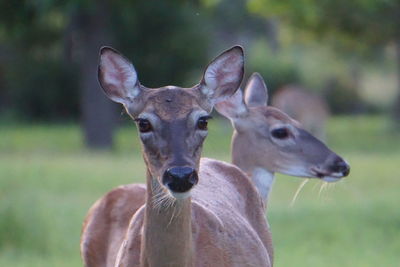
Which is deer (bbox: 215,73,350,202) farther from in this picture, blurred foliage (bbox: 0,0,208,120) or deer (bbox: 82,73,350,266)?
blurred foliage (bbox: 0,0,208,120)

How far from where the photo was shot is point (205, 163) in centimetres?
776

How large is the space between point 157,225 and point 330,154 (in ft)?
10.5

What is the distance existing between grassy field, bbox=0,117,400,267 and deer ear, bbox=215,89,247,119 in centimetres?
96


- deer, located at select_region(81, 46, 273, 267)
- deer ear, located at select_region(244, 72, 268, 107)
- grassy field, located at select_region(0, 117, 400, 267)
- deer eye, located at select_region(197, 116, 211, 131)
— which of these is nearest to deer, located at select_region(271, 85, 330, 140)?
grassy field, located at select_region(0, 117, 400, 267)

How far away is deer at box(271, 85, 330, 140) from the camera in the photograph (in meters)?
31.2

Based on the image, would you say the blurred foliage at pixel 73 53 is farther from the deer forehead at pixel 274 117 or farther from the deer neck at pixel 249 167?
the deer neck at pixel 249 167

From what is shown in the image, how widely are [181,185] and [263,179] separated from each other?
3.33m

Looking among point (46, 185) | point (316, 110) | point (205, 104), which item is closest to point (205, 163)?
point (205, 104)

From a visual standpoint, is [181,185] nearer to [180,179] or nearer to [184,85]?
[180,179]

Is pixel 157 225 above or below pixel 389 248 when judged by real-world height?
above

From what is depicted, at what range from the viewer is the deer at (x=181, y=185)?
612 cm

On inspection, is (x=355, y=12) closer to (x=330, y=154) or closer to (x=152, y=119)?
(x=330, y=154)

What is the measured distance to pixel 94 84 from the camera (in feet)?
88.5

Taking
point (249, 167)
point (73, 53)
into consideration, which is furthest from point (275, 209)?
point (73, 53)
